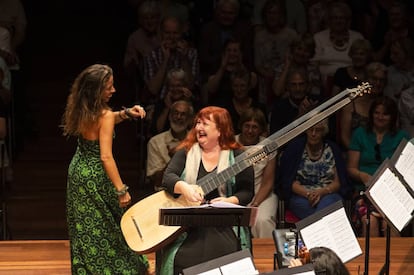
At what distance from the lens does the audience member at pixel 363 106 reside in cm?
838

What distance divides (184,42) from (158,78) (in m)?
0.39

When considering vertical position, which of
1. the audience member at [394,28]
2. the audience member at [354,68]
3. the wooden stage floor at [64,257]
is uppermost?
the audience member at [394,28]

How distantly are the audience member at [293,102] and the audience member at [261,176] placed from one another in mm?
366

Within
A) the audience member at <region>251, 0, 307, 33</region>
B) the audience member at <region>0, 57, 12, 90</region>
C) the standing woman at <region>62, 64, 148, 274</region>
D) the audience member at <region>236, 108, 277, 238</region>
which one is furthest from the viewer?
the audience member at <region>251, 0, 307, 33</region>


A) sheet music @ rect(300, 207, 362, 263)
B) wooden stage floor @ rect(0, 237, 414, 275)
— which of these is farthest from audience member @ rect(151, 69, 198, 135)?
sheet music @ rect(300, 207, 362, 263)

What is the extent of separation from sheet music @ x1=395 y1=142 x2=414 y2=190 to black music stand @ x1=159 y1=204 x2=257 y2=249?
95cm

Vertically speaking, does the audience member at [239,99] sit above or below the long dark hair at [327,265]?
above

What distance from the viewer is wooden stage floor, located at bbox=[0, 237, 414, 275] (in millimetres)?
7074

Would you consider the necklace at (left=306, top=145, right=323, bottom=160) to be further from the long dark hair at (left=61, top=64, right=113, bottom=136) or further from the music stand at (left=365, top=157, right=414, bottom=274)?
the long dark hair at (left=61, top=64, right=113, bottom=136)

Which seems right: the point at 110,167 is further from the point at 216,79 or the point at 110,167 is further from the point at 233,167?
the point at 216,79

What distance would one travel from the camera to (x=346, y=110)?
27.5 feet

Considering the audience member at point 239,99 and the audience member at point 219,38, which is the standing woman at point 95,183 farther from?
the audience member at point 219,38

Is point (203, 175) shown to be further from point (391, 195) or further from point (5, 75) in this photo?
point (5, 75)

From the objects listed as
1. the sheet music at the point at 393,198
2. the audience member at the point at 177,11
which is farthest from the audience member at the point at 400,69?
the sheet music at the point at 393,198
